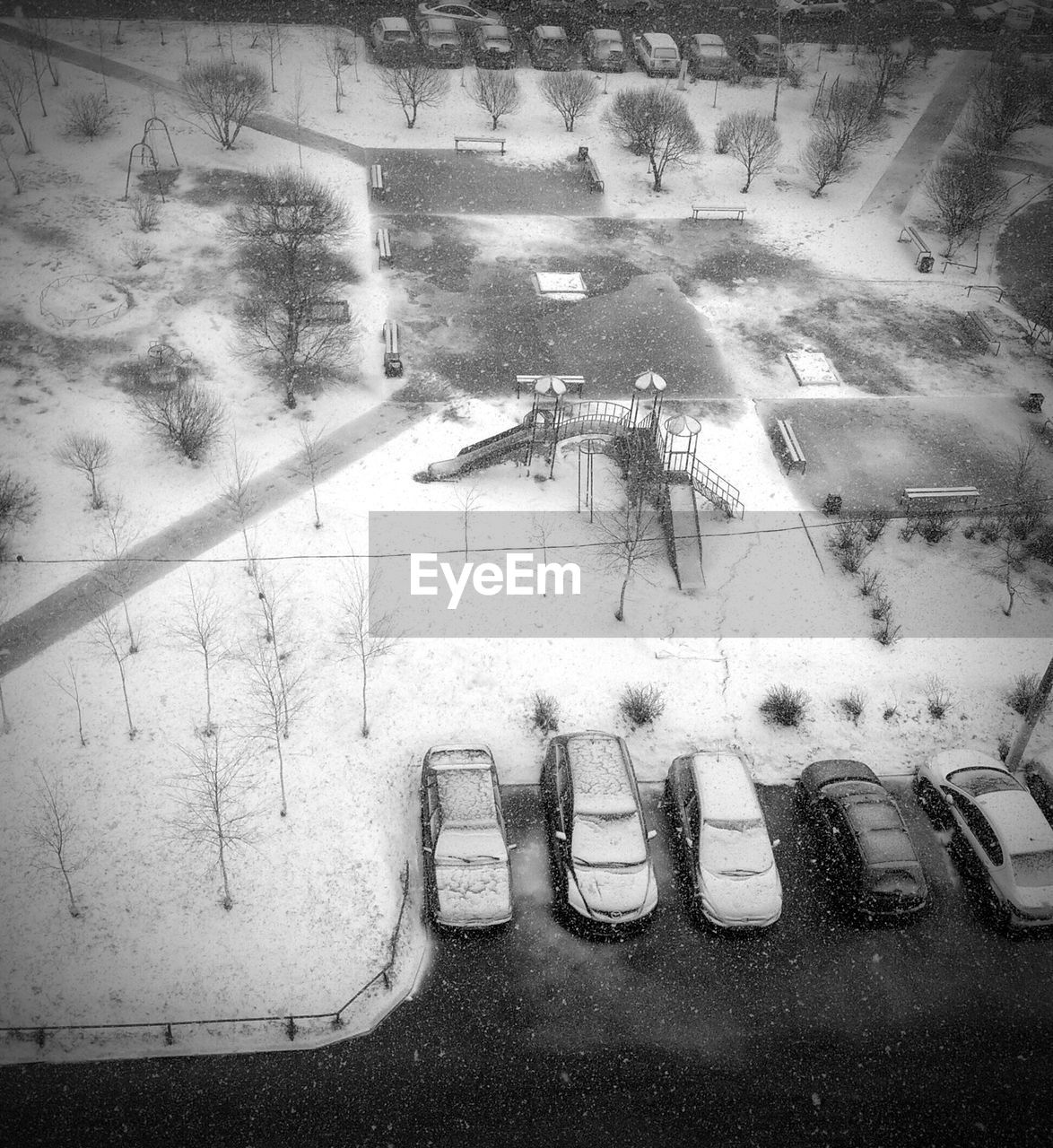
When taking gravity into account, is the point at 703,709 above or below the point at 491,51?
below

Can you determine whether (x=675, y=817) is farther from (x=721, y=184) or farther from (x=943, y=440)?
(x=721, y=184)

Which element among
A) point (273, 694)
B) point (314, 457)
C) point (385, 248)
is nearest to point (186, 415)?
point (314, 457)

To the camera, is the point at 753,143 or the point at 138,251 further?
the point at 753,143

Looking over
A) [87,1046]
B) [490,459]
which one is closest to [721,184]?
[490,459]

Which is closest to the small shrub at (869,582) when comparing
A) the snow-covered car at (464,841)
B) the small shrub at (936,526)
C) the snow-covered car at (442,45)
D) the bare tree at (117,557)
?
the small shrub at (936,526)

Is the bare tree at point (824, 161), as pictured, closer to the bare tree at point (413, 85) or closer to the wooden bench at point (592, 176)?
the wooden bench at point (592, 176)

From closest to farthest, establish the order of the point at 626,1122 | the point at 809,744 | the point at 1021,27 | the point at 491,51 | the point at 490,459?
the point at 626,1122
the point at 809,744
the point at 490,459
the point at 491,51
the point at 1021,27

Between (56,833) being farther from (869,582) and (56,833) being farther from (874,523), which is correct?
(874,523)
